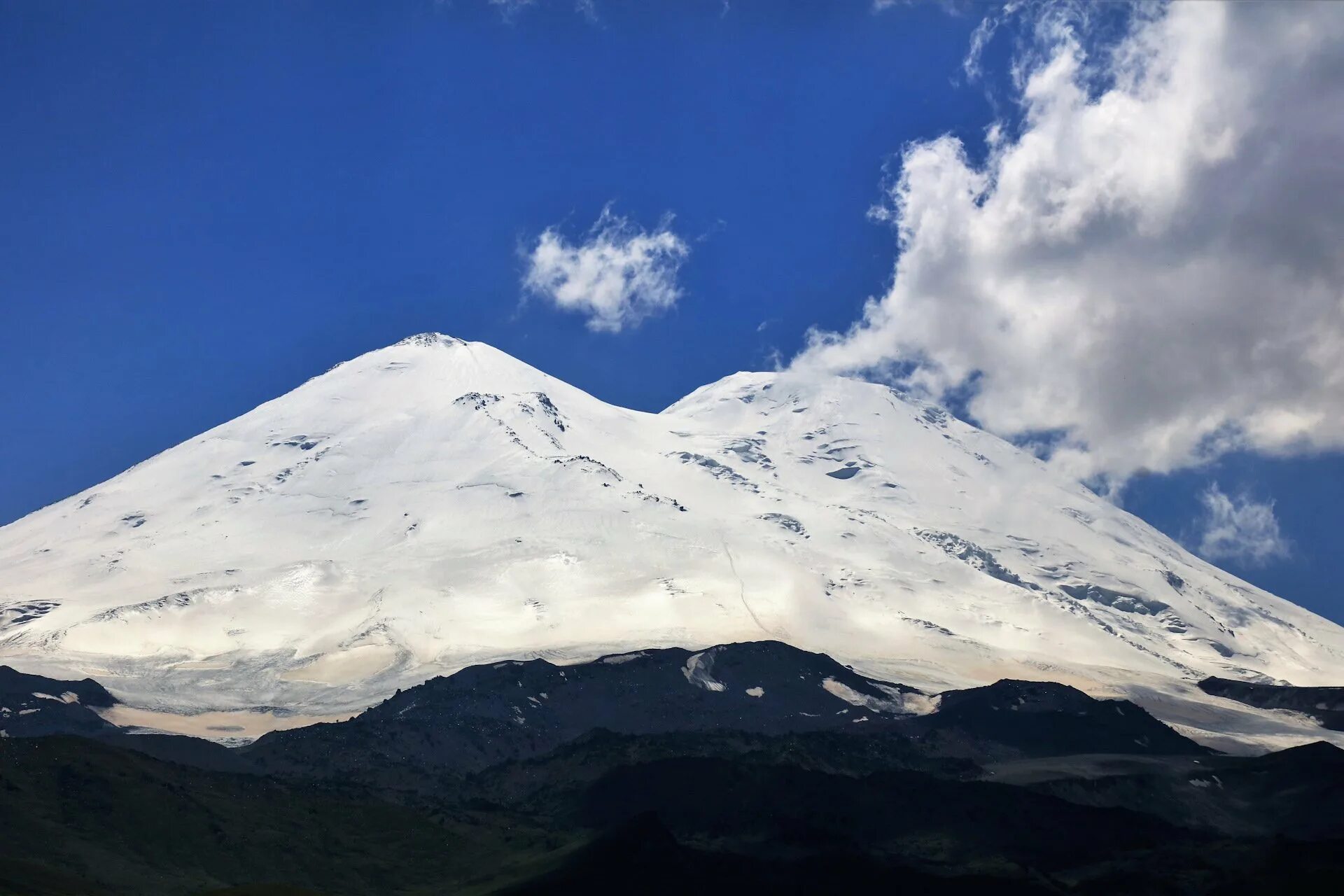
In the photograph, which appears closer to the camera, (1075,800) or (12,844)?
(12,844)

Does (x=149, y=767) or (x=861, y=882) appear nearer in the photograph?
(x=861, y=882)

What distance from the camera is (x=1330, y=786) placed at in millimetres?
198750

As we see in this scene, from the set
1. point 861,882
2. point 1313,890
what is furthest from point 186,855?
point 1313,890

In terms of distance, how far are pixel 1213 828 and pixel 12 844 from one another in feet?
439

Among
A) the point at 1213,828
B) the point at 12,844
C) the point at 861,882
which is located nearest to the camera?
the point at 12,844

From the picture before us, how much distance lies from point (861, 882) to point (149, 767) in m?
68.7

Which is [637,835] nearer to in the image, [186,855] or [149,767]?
[186,855]

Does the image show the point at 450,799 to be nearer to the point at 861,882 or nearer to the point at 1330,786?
the point at 861,882

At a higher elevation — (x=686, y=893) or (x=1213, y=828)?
(x=1213, y=828)

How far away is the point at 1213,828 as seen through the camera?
190500 mm

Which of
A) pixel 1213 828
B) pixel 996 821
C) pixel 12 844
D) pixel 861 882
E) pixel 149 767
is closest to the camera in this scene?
pixel 12 844

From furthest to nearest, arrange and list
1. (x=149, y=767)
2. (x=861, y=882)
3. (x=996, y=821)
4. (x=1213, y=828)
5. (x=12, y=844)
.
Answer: (x=1213, y=828)
(x=996, y=821)
(x=149, y=767)
(x=861, y=882)
(x=12, y=844)

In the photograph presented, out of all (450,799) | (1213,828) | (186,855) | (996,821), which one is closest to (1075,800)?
(1213,828)

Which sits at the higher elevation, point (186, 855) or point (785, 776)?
point (785, 776)
